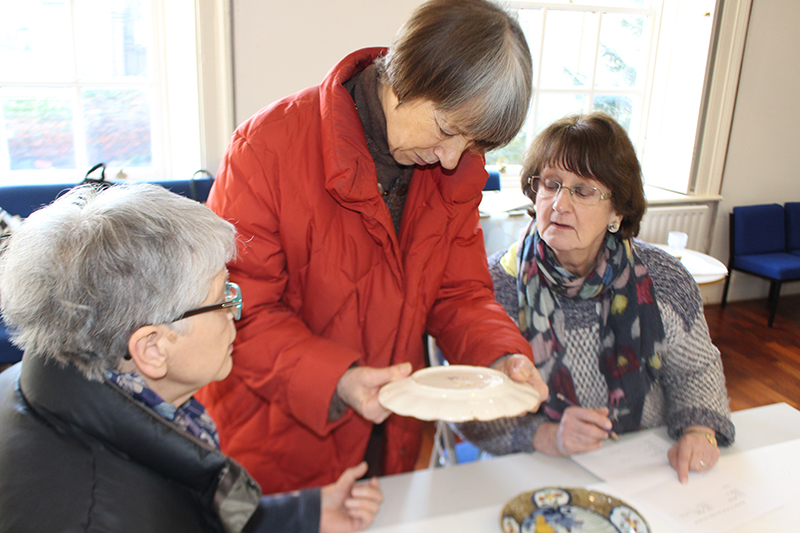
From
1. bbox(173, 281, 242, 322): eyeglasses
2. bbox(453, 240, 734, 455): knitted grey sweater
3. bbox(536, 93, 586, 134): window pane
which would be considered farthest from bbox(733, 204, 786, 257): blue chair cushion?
bbox(173, 281, 242, 322): eyeglasses

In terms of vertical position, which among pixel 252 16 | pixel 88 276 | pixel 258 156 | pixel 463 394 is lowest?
pixel 463 394

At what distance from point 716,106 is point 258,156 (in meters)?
4.31

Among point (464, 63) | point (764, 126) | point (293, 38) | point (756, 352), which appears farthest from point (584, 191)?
point (764, 126)

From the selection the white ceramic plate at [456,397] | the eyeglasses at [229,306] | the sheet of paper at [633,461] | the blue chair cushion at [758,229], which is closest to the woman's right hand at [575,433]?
the sheet of paper at [633,461]

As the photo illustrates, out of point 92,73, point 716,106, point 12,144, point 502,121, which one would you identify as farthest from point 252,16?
point 716,106

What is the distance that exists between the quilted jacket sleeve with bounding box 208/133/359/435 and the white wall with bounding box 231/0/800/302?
2349mm

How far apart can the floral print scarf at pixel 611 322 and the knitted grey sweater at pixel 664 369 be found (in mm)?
22

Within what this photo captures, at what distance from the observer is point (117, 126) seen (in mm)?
3465

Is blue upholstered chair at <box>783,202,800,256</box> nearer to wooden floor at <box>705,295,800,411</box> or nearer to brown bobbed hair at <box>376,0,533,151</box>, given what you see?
wooden floor at <box>705,295,800,411</box>

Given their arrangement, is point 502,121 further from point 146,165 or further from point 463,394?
point 146,165

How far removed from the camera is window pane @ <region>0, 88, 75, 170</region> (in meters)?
3.28

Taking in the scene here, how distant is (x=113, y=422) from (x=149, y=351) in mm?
140

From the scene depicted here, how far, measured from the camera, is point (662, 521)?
1.06 meters

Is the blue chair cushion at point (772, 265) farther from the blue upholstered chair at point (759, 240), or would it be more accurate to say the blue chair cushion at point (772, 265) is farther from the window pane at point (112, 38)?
the window pane at point (112, 38)
